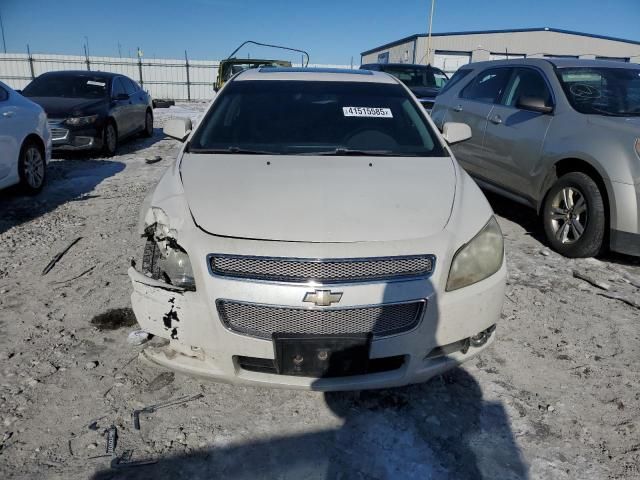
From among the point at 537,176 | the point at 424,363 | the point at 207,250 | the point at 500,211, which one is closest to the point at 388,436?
the point at 424,363

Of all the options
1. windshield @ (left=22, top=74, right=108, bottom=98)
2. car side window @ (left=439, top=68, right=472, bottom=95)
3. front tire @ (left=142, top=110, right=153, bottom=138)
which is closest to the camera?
car side window @ (left=439, top=68, right=472, bottom=95)

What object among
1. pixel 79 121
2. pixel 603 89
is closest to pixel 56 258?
pixel 79 121

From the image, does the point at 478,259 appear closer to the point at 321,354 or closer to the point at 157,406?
the point at 321,354

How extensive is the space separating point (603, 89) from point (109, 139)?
7.90 meters

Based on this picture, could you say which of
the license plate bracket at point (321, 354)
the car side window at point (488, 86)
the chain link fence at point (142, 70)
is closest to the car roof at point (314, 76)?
the license plate bracket at point (321, 354)

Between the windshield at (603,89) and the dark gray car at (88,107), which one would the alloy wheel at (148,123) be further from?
the windshield at (603,89)

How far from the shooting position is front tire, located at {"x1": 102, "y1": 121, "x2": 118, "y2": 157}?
8766 millimetres

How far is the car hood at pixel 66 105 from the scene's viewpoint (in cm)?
811

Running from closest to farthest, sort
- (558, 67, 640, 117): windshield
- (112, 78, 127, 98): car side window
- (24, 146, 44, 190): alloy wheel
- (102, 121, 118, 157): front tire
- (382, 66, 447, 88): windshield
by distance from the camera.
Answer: (558, 67, 640, 117): windshield → (24, 146, 44, 190): alloy wheel → (102, 121, 118, 157): front tire → (112, 78, 127, 98): car side window → (382, 66, 447, 88): windshield

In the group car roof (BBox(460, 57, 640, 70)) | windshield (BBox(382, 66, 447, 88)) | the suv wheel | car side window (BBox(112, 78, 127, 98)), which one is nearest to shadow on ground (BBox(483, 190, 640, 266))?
the suv wheel

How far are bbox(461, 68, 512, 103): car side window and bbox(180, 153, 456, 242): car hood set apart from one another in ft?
10.6

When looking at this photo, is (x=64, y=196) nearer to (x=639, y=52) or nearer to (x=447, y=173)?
(x=447, y=173)

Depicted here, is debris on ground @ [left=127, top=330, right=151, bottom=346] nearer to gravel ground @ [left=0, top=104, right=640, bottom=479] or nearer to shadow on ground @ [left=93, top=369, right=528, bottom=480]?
gravel ground @ [left=0, top=104, right=640, bottom=479]

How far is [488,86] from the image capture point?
579cm
